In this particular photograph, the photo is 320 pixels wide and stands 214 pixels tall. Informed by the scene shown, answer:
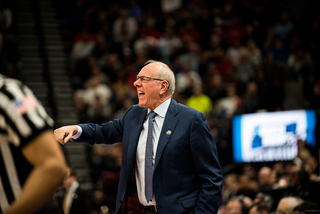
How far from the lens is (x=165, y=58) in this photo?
12711 mm

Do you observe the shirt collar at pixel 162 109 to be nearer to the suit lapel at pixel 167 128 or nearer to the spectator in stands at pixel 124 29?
the suit lapel at pixel 167 128

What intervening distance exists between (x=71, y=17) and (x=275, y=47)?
7019 mm

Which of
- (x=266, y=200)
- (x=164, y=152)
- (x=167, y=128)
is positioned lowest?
(x=266, y=200)

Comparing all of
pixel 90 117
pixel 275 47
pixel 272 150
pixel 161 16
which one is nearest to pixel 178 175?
pixel 272 150

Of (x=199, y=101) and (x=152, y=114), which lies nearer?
(x=152, y=114)

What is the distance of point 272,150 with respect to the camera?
9.06 meters

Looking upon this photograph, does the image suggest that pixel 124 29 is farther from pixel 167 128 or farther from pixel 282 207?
pixel 167 128

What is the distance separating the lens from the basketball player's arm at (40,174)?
1572 millimetres

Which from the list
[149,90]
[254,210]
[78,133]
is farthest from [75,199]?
[149,90]

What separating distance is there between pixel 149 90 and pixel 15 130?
71.9 inches

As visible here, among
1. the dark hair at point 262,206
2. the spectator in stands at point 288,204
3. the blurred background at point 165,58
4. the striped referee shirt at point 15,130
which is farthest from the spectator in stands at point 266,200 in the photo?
the striped referee shirt at point 15,130

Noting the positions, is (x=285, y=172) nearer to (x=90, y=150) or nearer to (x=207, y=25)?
(x=90, y=150)

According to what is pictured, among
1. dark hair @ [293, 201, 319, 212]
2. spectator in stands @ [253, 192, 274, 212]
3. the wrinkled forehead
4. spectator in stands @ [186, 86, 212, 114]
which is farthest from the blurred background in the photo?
the wrinkled forehead

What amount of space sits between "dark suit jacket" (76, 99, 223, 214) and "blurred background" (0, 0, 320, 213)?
5039mm
